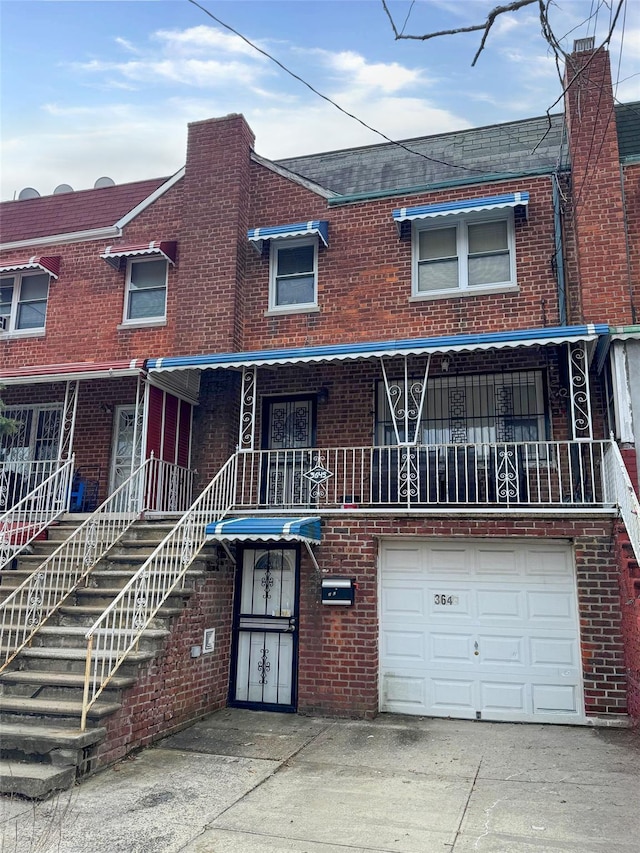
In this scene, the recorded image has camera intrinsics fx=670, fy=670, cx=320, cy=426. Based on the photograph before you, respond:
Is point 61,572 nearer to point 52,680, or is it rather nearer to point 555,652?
point 52,680

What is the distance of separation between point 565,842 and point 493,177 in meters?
9.39

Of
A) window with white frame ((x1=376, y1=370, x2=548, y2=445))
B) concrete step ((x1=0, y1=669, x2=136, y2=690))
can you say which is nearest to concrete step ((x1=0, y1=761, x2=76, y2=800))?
concrete step ((x1=0, y1=669, x2=136, y2=690))

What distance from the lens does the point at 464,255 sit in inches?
431

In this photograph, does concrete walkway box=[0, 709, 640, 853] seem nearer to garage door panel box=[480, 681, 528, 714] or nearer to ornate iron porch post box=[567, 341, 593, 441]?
garage door panel box=[480, 681, 528, 714]

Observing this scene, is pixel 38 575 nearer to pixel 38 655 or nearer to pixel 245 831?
pixel 38 655

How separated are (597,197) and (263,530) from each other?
7.04 m

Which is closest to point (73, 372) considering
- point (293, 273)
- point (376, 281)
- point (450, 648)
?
point (293, 273)

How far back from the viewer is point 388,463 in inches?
381

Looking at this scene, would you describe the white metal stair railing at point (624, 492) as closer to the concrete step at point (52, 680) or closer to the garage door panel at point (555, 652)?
the garage door panel at point (555, 652)

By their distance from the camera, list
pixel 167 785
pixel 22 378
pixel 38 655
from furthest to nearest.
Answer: pixel 22 378
pixel 38 655
pixel 167 785

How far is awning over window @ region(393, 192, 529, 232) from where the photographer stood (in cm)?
1039

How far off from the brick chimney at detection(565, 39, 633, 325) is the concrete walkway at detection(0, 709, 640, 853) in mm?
5855

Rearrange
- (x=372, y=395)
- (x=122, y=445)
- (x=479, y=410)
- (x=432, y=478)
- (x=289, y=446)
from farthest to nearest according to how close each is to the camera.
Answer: (x=122, y=445)
(x=289, y=446)
(x=372, y=395)
(x=479, y=410)
(x=432, y=478)

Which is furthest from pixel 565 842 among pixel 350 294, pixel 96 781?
pixel 350 294
